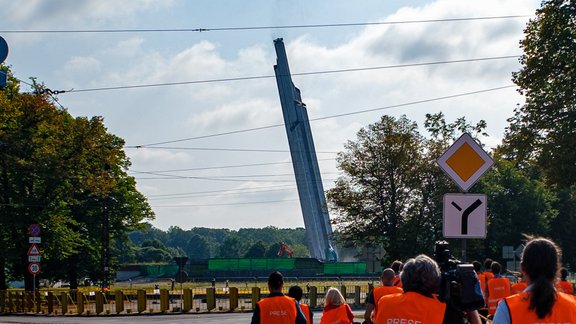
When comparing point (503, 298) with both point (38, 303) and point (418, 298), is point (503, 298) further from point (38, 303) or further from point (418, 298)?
point (38, 303)

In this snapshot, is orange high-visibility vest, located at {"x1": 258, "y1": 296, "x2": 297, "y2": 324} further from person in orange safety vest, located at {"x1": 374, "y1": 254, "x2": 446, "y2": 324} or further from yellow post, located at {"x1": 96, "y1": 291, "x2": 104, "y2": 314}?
yellow post, located at {"x1": 96, "y1": 291, "x2": 104, "y2": 314}

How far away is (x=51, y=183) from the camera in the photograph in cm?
5062

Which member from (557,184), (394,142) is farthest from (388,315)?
(394,142)

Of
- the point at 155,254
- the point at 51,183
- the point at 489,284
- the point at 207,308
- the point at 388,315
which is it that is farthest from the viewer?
the point at 155,254

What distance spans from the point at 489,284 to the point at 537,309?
13627mm

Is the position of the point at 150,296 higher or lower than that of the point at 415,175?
→ lower

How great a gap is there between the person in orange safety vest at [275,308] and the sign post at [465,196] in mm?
1899

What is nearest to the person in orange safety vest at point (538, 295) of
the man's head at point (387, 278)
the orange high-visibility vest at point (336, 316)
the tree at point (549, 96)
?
the orange high-visibility vest at point (336, 316)

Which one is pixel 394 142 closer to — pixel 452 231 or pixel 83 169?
pixel 83 169

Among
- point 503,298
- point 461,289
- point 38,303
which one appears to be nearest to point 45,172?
point 38,303

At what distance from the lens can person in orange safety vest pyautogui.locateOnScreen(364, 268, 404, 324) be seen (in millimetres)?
12562

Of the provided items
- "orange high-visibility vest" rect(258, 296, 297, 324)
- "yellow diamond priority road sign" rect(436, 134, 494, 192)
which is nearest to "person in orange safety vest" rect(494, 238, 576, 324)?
"orange high-visibility vest" rect(258, 296, 297, 324)

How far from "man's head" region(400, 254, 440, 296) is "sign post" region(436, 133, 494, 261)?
4263 millimetres

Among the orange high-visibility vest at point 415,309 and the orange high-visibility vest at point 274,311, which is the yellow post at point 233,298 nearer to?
the orange high-visibility vest at point 274,311
